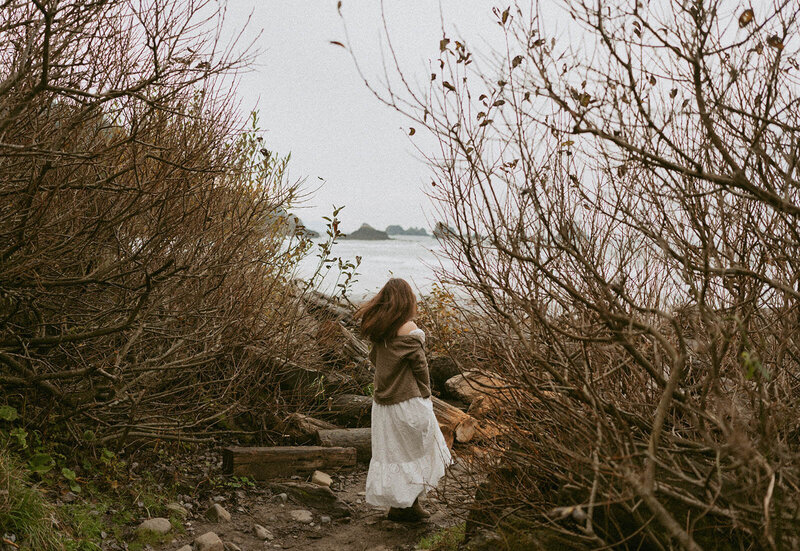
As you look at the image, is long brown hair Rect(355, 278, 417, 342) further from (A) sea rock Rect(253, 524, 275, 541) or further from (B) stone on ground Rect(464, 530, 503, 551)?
(B) stone on ground Rect(464, 530, 503, 551)

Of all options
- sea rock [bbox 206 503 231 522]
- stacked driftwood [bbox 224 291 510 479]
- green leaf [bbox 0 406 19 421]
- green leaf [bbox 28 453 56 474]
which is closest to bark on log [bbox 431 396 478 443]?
stacked driftwood [bbox 224 291 510 479]

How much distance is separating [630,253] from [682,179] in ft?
4.51

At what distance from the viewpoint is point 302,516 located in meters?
5.46

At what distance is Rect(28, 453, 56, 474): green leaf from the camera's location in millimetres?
4316

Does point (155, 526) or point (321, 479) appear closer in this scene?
point (155, 526)

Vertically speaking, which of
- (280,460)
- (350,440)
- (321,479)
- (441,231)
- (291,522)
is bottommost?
(291,522)

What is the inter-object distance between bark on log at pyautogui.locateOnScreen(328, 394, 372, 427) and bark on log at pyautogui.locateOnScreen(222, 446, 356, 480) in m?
1.01

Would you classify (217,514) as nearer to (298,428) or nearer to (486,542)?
(298,428)

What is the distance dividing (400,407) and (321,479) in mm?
1303

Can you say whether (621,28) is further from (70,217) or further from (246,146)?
(246,146)

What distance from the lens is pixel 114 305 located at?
16.4 ft

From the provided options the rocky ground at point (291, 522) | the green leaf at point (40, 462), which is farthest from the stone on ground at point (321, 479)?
the green leaf at point (40, 462)

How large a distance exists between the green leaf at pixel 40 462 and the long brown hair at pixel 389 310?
8.24ft

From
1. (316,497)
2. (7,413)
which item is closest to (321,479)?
(316,497)
